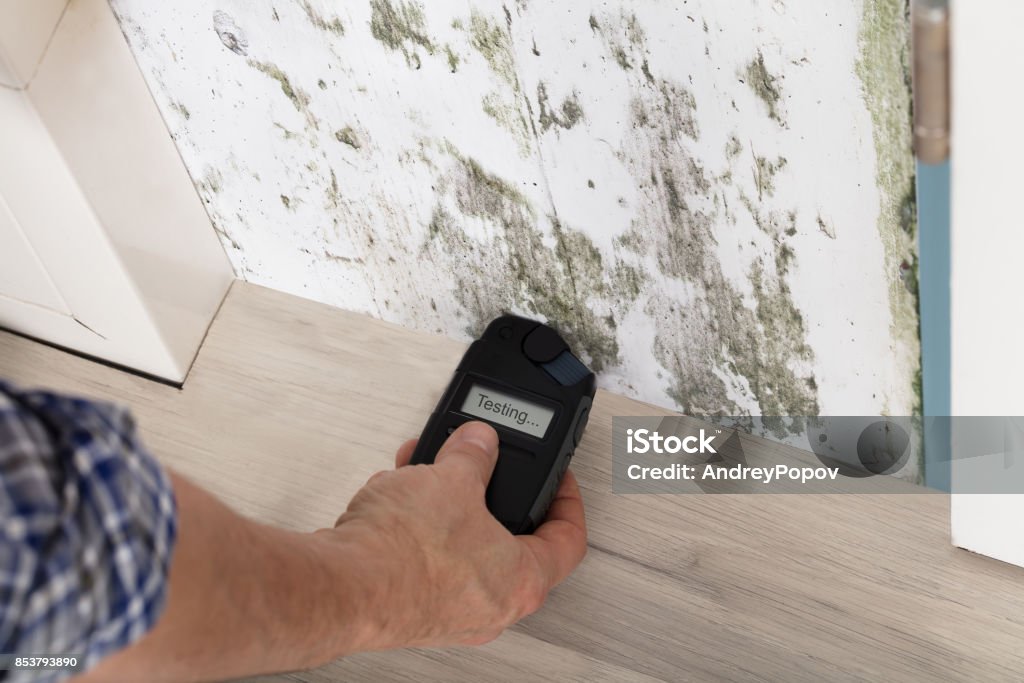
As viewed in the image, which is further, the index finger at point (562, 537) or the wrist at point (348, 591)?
the index finger at point (562, 537)

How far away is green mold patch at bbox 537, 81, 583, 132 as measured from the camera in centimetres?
57

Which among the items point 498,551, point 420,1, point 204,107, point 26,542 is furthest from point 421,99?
point 26,542

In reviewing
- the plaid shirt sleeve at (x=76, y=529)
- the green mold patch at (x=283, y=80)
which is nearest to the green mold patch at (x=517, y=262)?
the green mold patch at (x=283, y=80)

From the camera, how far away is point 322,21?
1.93 ft

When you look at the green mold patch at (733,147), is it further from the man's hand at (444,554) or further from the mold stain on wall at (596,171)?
the man's hand at (444,554)

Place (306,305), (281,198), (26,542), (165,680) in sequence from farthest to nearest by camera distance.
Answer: (306,305) < (281,198) < (165,680) < (26,542)

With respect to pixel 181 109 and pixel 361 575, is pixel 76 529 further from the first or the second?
pixel 181 109

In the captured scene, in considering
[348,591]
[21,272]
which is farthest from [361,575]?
[21,272]

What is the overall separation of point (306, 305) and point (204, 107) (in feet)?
0.69

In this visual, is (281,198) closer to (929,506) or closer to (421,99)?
(421,99)

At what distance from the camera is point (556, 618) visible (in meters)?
0.71

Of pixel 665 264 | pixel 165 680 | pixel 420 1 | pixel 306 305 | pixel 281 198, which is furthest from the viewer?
pixel 306 305

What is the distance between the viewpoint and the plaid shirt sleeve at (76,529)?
0.29 m

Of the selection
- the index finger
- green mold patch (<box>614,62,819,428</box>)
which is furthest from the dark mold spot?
the index finger
